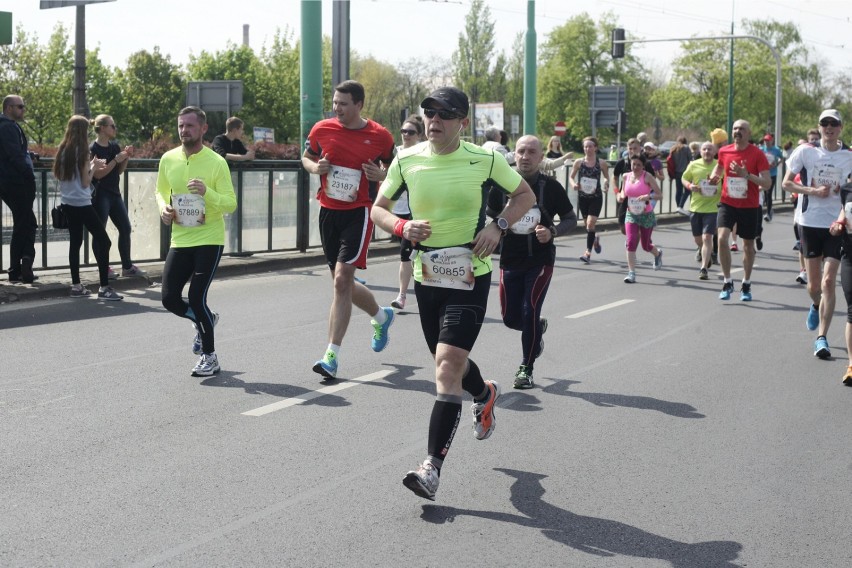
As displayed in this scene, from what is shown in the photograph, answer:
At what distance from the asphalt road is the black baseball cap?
5.66 feet

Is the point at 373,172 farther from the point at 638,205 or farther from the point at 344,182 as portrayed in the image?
the point at 638,205

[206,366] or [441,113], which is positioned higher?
[441,113]

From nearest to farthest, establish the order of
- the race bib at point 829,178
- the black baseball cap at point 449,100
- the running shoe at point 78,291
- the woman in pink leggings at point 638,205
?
1. the black baseball cap at point 449,100
2. the race bib at point 829,178
3. the running shoe at point 78,291
4. the woman in pink leggings at point 638,205

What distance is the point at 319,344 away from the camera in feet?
32.4

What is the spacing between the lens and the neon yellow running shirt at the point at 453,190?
5570 millimetres

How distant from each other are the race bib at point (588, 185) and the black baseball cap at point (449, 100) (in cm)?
1257

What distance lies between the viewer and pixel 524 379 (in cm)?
816

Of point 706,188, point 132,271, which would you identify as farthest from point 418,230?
point 706,188

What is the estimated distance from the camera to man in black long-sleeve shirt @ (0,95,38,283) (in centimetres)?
1216

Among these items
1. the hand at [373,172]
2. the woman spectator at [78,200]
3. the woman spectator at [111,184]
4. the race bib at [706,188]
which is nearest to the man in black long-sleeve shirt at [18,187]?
the woman spectator at [78,200]

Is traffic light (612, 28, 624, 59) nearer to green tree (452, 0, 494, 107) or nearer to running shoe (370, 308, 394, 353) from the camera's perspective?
running shoe (370, 308, 394, 353)

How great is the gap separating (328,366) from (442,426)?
2.86 m

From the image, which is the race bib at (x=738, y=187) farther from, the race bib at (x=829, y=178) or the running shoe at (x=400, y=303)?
the running shoe at (x=400, y=303)

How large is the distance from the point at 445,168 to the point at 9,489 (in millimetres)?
2429
